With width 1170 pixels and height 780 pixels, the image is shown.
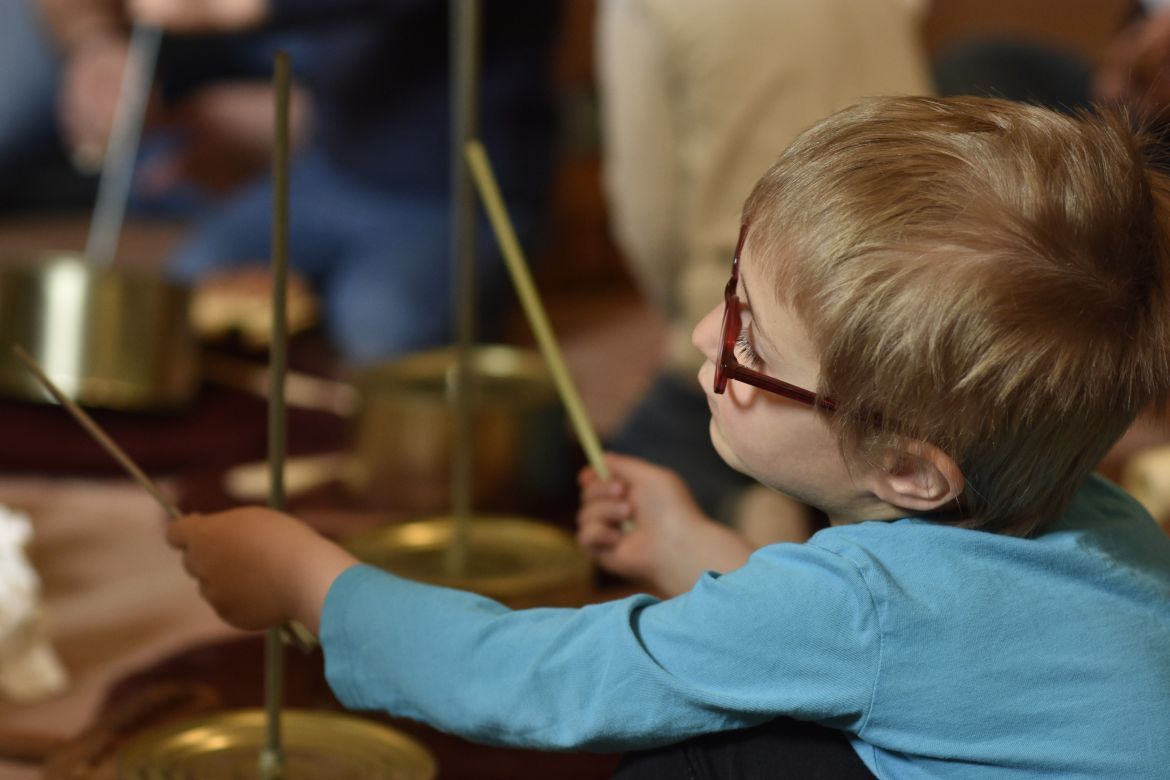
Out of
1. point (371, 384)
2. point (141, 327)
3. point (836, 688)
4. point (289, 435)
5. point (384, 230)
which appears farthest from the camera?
point (384, 230)

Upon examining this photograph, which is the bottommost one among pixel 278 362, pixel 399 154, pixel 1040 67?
pixel 278 362

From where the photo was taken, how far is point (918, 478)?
67 centimetres

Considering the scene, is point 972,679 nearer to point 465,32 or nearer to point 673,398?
point 465,32

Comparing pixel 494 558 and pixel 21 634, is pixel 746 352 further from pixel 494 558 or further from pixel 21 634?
pixel 21 634

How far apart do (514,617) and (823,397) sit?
19 cm

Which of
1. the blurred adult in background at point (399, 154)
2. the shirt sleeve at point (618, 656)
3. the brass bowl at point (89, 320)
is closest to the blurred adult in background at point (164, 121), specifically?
the blurred adult in background at point (399, 154)

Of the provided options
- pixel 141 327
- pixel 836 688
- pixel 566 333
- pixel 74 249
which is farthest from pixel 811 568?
pixel 74 249

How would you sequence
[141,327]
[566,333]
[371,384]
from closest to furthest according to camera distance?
[371,384]
[141,327]
[566,333]

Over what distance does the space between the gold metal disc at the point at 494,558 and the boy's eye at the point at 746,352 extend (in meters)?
0.34

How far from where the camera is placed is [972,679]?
64cm

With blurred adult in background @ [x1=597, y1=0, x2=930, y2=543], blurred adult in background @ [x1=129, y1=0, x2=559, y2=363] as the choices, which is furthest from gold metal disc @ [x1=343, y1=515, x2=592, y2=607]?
blurred adult in background @ [x1=129, y1=0, x2=559, y2=363]

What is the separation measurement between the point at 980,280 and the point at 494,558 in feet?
1.84

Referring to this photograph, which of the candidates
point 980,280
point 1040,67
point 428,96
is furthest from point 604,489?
point 428,96

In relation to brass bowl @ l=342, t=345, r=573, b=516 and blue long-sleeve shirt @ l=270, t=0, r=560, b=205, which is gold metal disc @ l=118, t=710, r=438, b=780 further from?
blue long-sleeve shirt @ l=270, t=0, r=560, b=205
